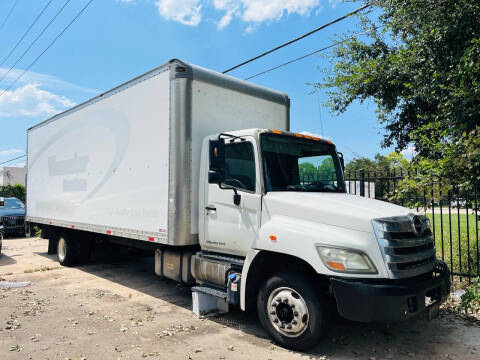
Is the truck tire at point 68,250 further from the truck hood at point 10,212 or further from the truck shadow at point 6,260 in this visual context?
the truck hood at point 10,212

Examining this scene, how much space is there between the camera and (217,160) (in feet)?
15.6

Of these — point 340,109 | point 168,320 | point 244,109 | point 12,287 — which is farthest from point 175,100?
point 340,109

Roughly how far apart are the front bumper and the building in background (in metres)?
60.0

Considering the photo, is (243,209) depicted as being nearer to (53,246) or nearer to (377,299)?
(377,299)

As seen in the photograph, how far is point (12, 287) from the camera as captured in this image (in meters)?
7.45

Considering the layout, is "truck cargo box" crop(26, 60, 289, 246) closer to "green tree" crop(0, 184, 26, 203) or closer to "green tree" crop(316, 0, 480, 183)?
"green tree" crop(316, 0, 480, 183)

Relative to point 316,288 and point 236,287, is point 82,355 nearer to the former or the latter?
point 236,287

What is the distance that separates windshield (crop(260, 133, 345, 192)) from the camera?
192 inches

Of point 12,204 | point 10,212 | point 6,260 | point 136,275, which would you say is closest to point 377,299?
point 136,275

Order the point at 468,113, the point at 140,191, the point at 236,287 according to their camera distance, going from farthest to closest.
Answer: the point at 468,113
the point at 140,191
the point at 236,287

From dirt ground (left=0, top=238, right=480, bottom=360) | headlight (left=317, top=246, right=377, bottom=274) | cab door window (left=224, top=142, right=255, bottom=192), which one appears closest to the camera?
headlight (left=317, top=246, right=377, bottom=274)

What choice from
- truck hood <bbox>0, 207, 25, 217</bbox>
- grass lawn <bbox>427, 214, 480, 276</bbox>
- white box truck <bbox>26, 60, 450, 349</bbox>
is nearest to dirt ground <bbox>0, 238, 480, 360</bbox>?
white box truck <bbox>26, 60, 450, 349</bbox>

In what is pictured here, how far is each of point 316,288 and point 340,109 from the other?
9.37m

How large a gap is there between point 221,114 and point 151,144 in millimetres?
1248
